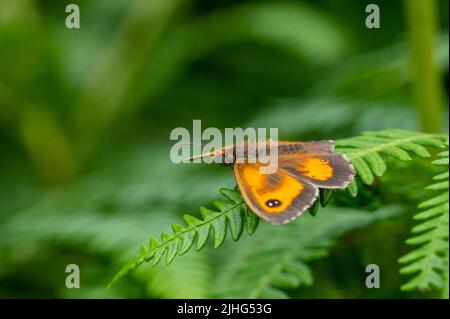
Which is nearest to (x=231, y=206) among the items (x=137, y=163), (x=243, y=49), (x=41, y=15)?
(x=137, y=163)

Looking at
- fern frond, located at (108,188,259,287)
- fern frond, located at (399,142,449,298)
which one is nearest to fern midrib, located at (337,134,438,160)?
fern frond, located at (399,142,449,298)

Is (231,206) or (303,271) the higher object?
(231,206)

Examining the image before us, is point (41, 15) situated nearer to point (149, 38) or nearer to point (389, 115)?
point (149, 38)

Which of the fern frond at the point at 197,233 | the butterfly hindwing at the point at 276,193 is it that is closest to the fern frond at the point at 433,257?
the butterfly hindwing at the point at 276,193

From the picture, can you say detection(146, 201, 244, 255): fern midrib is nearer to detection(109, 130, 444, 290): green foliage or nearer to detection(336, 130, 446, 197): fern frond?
detection(109, 130, 444, 290): green foliage

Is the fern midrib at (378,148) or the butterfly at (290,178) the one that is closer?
the butterfly at (290,178)

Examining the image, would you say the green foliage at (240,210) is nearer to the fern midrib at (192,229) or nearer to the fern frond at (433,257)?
the fern midrib at (192,229)
